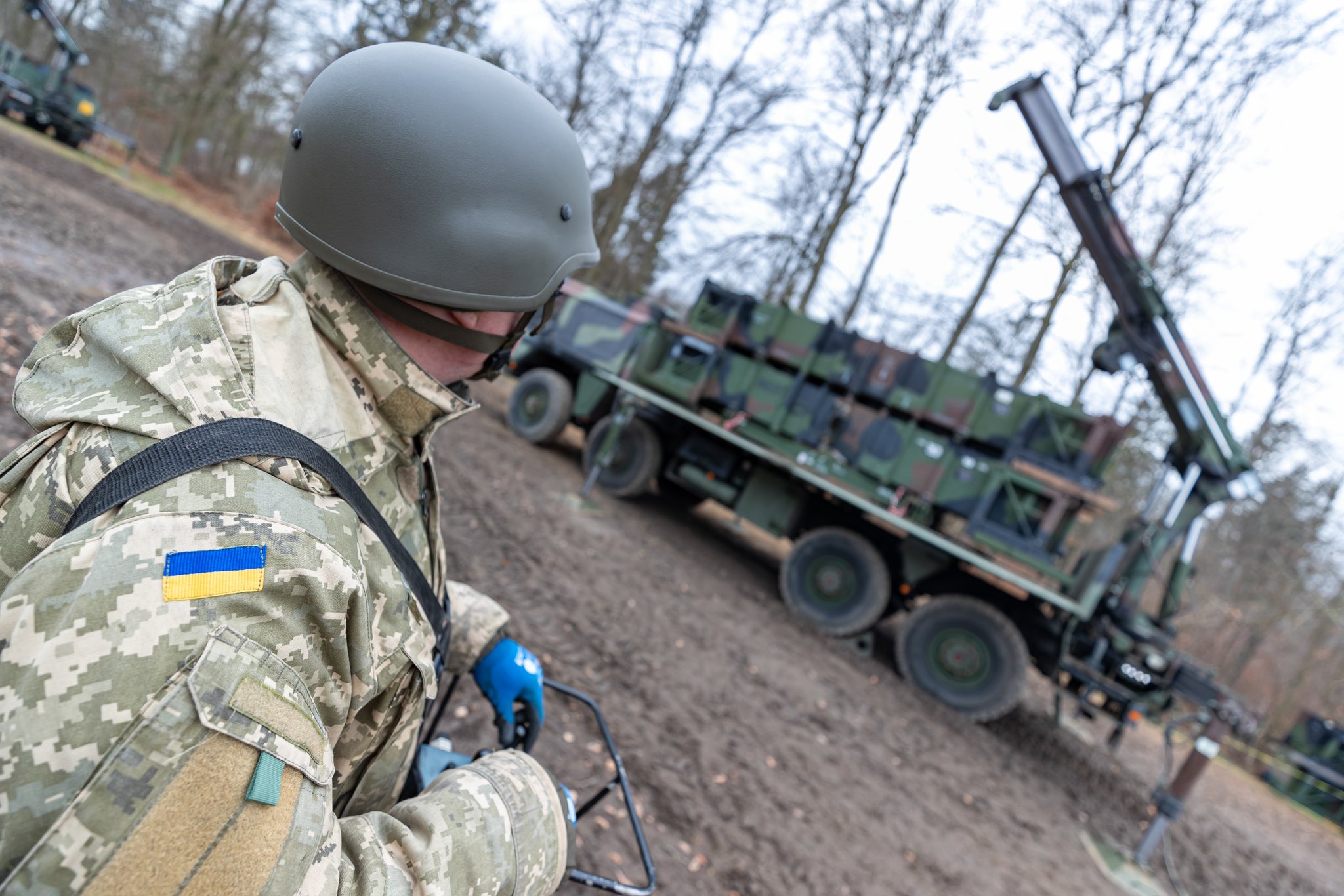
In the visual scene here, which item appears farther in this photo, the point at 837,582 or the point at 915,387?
the point at 915,387

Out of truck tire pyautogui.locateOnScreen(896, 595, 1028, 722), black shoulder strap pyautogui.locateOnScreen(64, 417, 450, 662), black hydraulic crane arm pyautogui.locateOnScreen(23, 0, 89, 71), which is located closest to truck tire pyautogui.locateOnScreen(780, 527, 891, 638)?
truck tire pyautogui.locateOnScreen(896, 595, 1028, 722)

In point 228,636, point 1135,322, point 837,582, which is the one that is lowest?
point 837,582

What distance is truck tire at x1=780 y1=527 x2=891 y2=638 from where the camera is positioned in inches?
269

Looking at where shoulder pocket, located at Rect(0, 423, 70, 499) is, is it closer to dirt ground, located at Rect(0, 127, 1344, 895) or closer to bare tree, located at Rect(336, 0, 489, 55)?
dirt ground, located at Rect(0, 127, 1344, 895)

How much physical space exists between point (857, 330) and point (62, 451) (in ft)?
25.3

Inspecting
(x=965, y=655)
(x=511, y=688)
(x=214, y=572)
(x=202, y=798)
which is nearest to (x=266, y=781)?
(x=202, y=798)

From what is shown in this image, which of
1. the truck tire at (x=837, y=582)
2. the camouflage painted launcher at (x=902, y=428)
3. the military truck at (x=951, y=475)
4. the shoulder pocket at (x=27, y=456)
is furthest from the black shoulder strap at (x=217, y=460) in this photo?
the camouflage painted launcher at (x=902, y=428)

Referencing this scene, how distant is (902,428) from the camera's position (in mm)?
7340

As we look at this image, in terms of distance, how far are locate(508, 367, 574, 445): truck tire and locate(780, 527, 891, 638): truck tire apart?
365 cm

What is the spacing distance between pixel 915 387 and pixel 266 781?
284 inches

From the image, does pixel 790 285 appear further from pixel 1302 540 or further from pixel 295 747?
pixel 295 747

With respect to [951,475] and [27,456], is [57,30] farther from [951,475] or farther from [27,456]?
[27,456]

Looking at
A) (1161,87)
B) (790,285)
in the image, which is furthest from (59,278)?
(1161,87)

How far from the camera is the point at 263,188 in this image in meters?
27.4
